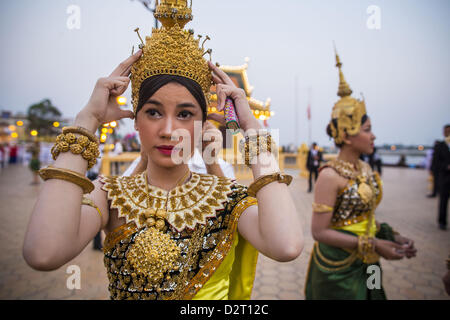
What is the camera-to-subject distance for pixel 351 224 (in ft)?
8.39

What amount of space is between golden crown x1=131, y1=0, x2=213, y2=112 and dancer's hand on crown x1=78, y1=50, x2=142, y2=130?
0.07 m

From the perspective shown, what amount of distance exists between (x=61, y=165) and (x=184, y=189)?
679mm

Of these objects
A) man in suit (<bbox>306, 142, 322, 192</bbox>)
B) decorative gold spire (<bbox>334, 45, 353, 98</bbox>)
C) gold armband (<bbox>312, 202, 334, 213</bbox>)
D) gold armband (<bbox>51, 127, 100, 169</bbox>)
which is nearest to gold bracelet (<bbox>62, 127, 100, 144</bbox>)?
gold armband (<bbox>51, 127, 100, 169</bbox>)

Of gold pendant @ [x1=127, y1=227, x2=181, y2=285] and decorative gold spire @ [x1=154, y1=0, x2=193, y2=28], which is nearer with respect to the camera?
gold pendant @ [x1=127, y1=227, x2=181, y2=285]

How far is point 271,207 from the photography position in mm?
1260

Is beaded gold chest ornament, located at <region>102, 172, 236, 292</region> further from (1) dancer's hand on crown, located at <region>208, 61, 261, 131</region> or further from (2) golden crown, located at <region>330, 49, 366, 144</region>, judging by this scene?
(2) golden crown, located at <region>330, 49, 366, 144</region>

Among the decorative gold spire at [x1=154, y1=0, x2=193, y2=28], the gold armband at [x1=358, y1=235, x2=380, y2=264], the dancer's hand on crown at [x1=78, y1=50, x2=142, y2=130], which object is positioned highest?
the decorative gold spire at [x1=154, y1=0, x2=193, y2=28]

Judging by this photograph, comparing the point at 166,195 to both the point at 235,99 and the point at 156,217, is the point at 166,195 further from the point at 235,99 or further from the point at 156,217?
the point at 235,99

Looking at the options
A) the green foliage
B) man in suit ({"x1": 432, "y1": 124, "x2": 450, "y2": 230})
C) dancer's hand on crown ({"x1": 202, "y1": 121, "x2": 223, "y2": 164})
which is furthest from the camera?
the green foliage

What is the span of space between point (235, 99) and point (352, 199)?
5.84 feet

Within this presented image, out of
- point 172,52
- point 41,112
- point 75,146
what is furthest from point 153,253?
point 41,112

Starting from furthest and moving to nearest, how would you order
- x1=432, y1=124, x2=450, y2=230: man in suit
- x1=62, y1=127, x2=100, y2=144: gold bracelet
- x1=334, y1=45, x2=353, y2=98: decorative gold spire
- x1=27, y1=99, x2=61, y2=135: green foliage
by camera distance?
x1=27, y1=99, x2=61, y2=135: green foliage
x1=432, y1=124, x2=450, y2=230: man in suit
x1=334, y1=45, x2=353, y2=98: decorative gold spire
x1=62, y1=127, x2=100, y2=144: gold bracelet

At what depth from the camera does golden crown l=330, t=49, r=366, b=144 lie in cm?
260
